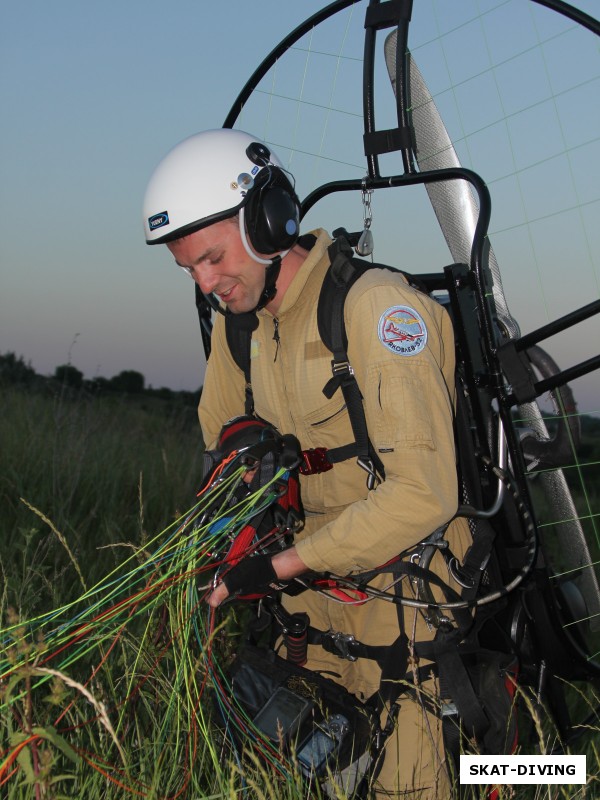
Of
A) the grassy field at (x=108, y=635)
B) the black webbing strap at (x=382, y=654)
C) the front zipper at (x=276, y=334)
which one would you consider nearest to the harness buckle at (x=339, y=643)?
the black webbing strap at (x=382, y=654)

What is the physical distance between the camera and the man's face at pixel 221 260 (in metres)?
3.04

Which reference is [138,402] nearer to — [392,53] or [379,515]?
[392,53]

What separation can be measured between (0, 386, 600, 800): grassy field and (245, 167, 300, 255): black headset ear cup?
113 cm

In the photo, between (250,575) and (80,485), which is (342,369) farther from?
(80,485)

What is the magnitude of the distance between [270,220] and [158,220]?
42cm

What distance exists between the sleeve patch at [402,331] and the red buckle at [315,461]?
0.52 meters

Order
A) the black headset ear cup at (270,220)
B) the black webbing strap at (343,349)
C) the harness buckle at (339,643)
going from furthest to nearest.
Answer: the harness buckle at (339,643)
the black headset ear cup at (270,220)
the black webbing strap at (343,349)

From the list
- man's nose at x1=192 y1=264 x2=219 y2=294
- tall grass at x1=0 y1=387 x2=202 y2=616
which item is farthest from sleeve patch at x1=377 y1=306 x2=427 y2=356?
tall grass at x1=0 y1=387 x2=202 y2=616

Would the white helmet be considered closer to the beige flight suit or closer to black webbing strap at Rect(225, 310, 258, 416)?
the beige flight suit

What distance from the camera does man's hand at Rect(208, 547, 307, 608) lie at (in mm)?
2777

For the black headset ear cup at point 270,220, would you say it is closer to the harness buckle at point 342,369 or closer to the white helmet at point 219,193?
the white helmet at point 219,193

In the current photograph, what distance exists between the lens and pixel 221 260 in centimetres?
306

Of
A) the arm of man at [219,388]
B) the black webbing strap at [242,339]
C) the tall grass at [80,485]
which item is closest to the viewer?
the black webbing strap at [242,339]

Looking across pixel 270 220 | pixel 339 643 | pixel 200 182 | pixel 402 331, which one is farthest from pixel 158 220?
pixel 339 643
